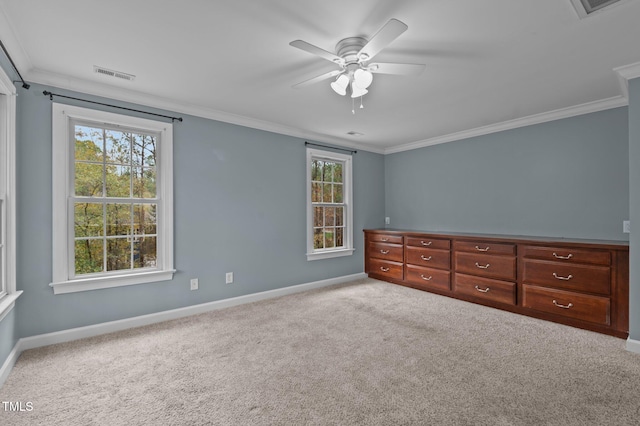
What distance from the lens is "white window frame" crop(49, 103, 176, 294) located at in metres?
2.73

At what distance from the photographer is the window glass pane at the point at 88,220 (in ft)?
9.53

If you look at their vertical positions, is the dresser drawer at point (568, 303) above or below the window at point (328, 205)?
below

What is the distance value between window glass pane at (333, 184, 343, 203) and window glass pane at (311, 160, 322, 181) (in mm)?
353

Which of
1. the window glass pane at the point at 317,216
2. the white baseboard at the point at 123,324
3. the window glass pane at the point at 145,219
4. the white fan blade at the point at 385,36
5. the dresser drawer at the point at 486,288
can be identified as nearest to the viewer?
the white fan blade at the point at 385,36

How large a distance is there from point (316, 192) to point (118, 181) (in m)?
2.60

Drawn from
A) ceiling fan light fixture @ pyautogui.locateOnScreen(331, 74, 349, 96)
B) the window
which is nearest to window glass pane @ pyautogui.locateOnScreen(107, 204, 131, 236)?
the window

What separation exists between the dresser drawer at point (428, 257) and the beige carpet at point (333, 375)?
1030 millimetres

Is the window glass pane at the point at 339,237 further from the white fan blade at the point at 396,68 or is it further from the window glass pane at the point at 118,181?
the white fan blade at the point at 396,68

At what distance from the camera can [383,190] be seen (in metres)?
5.75

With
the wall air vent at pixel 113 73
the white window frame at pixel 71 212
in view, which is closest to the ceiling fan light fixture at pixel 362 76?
the wall air vent at pixel 113 73

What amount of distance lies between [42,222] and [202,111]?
1833mm

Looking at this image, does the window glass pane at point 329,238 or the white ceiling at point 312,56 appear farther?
the window glass pane at point 329,238

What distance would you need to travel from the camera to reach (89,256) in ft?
9.71

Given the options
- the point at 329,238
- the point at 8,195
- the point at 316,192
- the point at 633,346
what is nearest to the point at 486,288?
the point at 633,346
